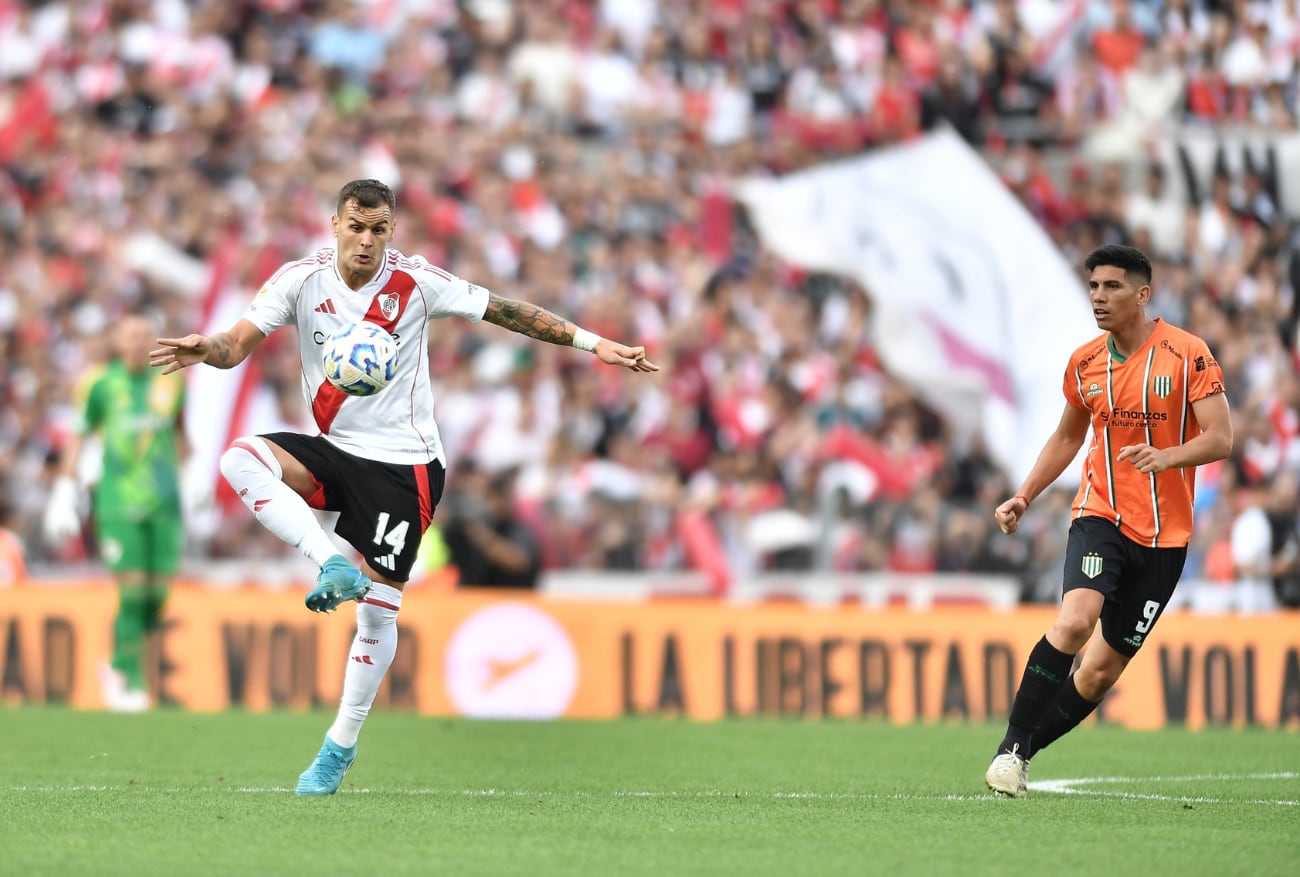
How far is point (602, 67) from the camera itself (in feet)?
72.9

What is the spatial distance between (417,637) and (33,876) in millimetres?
9342

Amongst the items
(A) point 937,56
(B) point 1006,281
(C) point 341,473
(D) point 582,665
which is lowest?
(D) point 582,665

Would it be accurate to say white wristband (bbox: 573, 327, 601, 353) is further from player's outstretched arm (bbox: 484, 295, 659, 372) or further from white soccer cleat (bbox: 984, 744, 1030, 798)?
white soccer cleat (bbox: 984, 744, 1030, 798)

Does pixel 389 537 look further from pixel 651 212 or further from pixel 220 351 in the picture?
pixel 651 212

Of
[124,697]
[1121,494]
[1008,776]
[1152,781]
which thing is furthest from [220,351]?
[124,697]

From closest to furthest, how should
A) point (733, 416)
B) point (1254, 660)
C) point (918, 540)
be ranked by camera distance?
point (1254, 660), point (918, 540), point (733, 416)

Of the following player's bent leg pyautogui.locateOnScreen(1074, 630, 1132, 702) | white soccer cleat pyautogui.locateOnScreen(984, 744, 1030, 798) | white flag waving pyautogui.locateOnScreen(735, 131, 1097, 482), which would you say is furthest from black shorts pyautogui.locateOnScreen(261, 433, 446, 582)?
white flag waving pyautogui.locateOnScreen(735, 131, 1097, 482)

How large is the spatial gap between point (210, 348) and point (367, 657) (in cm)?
153

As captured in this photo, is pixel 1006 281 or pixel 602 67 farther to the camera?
pixel 602 67

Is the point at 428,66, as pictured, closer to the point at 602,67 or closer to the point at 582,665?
the point at 602,67

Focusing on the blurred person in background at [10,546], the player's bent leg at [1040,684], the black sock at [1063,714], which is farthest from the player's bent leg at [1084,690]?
the blurred person in background at [10,546]

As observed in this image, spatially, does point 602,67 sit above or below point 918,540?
above

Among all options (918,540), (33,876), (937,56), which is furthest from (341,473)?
(937,56)

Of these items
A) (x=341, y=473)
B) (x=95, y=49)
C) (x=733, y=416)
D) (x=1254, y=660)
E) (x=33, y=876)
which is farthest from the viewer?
(x=95, y=49)
